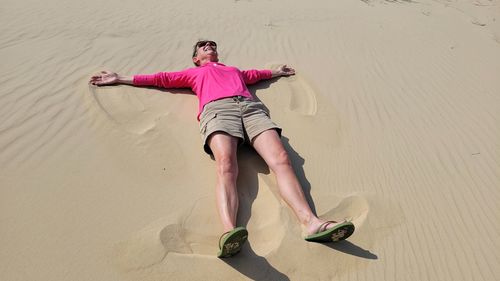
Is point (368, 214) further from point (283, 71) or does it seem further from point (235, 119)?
point (283, 71)

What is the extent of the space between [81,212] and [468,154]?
381 centimetres

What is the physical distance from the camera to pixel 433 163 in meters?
3.72

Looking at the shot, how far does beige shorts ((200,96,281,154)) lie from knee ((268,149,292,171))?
291 mm

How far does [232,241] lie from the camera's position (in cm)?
234

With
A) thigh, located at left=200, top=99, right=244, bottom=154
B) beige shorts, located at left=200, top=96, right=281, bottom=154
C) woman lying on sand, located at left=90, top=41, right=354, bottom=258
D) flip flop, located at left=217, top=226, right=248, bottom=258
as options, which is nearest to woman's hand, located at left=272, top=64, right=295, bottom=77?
woman lying on sand, located at left=90, top=41, right=354, bottom=258

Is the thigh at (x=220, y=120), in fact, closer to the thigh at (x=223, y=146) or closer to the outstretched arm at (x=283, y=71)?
the thigh at (x=223, y=146)

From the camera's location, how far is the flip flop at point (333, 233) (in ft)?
8.04

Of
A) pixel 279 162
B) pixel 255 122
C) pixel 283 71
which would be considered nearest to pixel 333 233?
pixel 279 162

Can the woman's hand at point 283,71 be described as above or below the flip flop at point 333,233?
above

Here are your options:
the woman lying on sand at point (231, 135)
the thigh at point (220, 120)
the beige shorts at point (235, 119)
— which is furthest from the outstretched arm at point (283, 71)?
the thigh at point (220, 120)

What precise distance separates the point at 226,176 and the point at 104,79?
211 centimetres

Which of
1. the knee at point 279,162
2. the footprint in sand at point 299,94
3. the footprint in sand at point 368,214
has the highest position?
the knee at point 279,162

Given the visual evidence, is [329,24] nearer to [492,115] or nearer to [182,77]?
[492,115]

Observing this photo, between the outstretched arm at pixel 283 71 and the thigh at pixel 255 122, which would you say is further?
the outstretched arm at pixel 283 71
